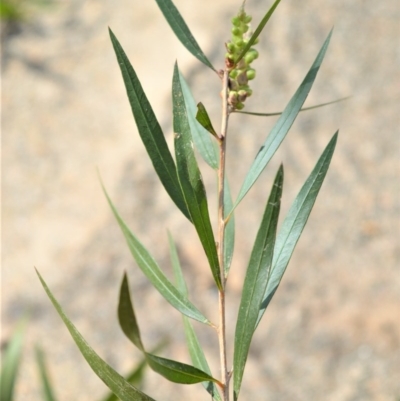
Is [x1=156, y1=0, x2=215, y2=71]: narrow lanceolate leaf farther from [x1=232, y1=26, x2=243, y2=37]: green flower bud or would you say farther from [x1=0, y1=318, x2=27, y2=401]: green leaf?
[x1=0, y1=318, x2=27, y2=401]: green leaf

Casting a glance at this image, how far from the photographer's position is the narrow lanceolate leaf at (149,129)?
0.35 metres

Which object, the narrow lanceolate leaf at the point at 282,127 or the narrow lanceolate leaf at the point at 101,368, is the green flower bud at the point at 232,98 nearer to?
the narrow lanceolate leaf at the point at 282,127

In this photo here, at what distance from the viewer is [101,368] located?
0.34 meters

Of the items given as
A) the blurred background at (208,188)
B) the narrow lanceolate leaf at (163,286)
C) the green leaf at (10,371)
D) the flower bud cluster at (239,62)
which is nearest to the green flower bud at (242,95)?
the flower bud cluster at (239,62)

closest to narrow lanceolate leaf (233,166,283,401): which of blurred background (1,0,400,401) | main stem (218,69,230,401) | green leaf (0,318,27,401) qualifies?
main stem (218,69,230,401)

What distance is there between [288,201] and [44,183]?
71 centimetres

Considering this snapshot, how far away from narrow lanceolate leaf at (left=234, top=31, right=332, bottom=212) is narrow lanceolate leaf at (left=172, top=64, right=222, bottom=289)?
0.02 m

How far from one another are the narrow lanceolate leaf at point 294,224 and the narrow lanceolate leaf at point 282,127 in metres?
0.03

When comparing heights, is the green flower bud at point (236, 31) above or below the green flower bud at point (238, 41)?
above

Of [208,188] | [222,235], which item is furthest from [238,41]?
[208,188]

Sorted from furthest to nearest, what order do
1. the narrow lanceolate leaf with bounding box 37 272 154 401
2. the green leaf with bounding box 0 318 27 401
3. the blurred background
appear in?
1. the blurred background
2. the green leaf with bounding box 0 318 27 401
3. the narrow lanceolate leaf with bounding box 37 272 154 401

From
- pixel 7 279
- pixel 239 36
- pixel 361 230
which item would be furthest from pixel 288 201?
pixel 239 36

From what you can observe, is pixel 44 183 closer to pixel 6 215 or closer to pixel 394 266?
pixel 6 215

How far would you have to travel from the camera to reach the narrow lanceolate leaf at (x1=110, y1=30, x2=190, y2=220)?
350mm
